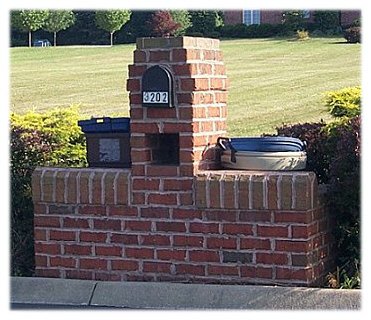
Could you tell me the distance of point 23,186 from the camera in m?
7.41

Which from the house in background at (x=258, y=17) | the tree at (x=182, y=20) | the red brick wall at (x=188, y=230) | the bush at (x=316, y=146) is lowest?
the red brick wall at (x=188, y=230)

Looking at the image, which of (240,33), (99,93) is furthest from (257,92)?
(240,33)

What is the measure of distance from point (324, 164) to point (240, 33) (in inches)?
1184

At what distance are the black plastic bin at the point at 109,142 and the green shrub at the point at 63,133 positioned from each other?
4.21 feet

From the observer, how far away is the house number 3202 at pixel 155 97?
20.0 feet

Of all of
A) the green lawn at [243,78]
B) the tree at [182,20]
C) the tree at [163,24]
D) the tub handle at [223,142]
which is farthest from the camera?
the tree at [182,20]

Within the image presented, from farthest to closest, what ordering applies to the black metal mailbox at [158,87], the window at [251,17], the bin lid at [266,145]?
the window at [251,17] < the bin lid at [266,145] < the black metal mailbox at [158,87]

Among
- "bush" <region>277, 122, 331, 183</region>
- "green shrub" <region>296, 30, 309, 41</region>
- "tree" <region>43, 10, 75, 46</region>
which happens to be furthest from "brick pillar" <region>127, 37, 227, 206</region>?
"green shrub" <region>296, 30, 309, 41</region>

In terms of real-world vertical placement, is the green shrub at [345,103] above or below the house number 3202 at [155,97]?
below

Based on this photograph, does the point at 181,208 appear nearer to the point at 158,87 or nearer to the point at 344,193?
the point at 158,87

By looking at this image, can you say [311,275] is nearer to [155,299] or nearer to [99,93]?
[155,299]

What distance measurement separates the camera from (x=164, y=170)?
6246 millimetres

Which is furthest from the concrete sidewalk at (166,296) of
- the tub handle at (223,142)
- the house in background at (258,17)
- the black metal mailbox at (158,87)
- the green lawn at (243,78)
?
the house in background at (258,17)

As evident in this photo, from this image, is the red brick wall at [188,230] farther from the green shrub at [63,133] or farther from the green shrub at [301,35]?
the green shrub at [301,35]
